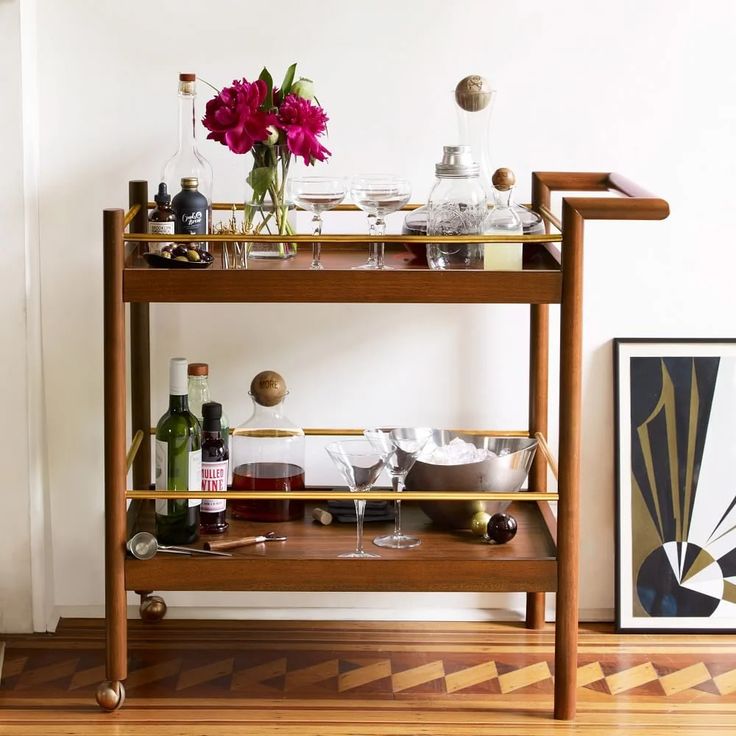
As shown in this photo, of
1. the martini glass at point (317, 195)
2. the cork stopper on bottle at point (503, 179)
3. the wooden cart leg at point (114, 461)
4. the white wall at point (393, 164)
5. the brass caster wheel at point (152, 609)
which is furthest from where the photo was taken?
the brass caster wheel at point (152, 609)

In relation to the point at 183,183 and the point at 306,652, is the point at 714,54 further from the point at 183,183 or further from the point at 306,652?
the point at 306,652

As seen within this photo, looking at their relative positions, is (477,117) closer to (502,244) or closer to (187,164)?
(502,244)

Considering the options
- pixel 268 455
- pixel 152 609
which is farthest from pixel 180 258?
pixel 152 609

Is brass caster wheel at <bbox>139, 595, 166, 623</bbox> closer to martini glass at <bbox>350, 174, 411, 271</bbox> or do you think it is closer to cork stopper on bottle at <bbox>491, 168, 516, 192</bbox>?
martini glass at <bbox>350, 174, 411, 271</bbox>

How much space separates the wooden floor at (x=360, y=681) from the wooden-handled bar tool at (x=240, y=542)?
0.27m

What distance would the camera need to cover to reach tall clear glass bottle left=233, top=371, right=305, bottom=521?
6.75 feet

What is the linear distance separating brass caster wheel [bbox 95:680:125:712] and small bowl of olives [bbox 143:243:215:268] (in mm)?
691

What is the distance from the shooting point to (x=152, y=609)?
2.26 metres

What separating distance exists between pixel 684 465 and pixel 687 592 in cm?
25

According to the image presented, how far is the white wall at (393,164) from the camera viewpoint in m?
2.15

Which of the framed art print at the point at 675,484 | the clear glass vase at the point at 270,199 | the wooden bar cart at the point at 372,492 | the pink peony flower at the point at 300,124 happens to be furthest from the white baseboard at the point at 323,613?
the pink peony flower at the point at 300,124

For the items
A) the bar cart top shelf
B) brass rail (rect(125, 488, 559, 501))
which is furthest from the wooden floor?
the bar cart top shelf

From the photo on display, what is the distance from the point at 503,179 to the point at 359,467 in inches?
21.6

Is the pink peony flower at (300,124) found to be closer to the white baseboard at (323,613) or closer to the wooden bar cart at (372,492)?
the wooden bar cart at (372,492)
